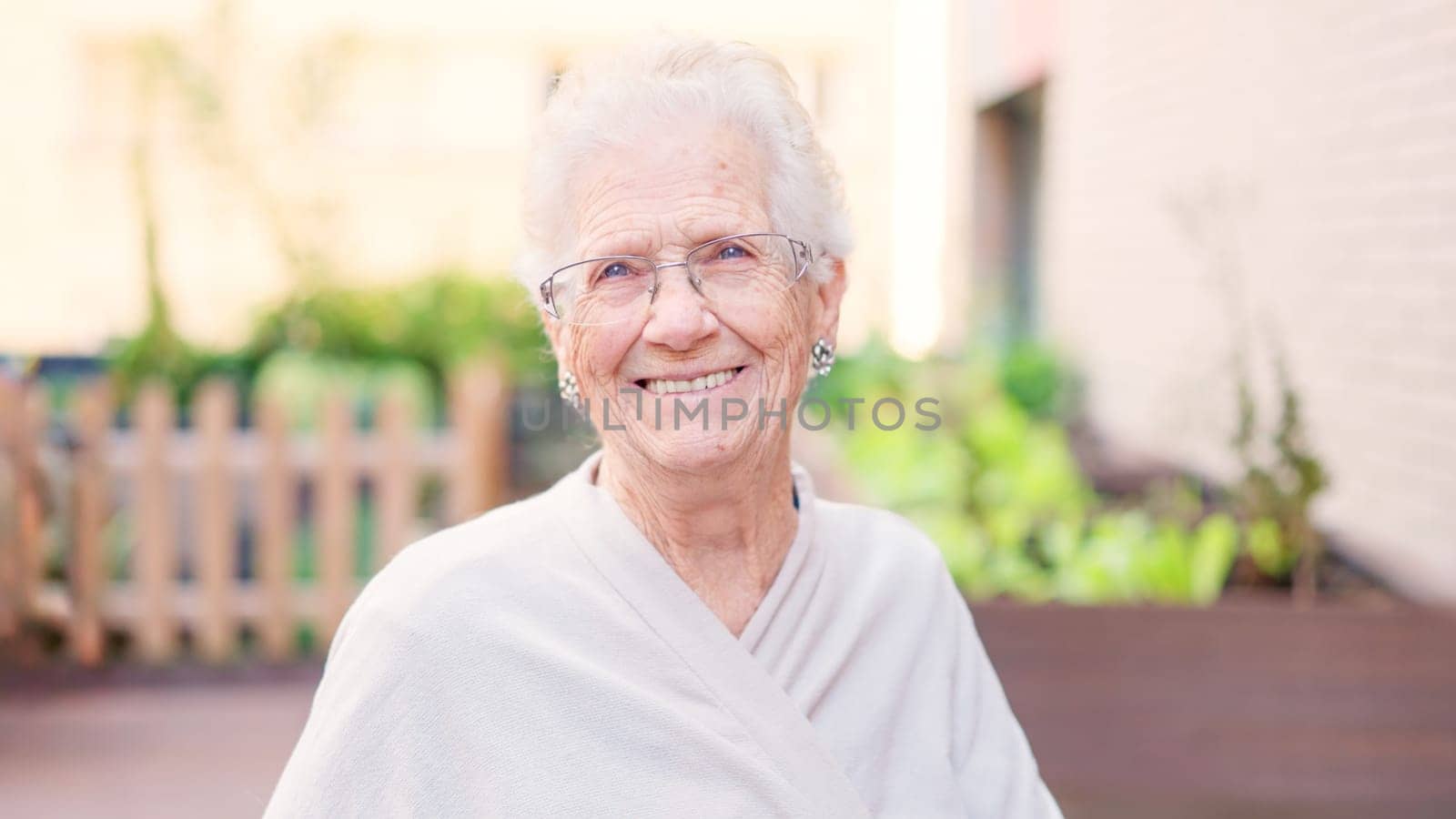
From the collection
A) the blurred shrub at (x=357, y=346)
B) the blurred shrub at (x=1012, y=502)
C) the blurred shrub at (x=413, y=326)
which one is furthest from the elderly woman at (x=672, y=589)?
the blurred shrub at (x=413, y=326)

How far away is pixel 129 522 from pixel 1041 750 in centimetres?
391

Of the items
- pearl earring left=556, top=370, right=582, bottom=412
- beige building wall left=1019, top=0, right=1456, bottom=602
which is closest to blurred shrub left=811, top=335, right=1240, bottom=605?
beige building wall left=1019, top=0, right=1456, bottom=602

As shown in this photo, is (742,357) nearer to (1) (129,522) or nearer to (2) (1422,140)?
(2) (1422,140)

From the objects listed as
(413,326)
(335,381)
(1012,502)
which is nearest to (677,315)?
(1012,502)

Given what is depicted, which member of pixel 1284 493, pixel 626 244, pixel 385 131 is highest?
pixel 385 131

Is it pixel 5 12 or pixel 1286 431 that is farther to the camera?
pixel 5 12

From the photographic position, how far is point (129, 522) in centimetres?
512

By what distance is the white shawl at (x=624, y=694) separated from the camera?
136 cm

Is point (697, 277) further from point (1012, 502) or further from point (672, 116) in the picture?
point (1012, 502)

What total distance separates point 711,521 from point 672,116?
0.52 metres

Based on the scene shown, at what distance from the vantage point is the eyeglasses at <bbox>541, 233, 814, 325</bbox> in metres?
1.52

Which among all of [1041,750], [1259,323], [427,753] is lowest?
[1041,750]

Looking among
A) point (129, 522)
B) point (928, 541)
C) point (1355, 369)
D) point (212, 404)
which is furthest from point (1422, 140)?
point (129, 522)

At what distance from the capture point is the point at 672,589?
4.95 feet
